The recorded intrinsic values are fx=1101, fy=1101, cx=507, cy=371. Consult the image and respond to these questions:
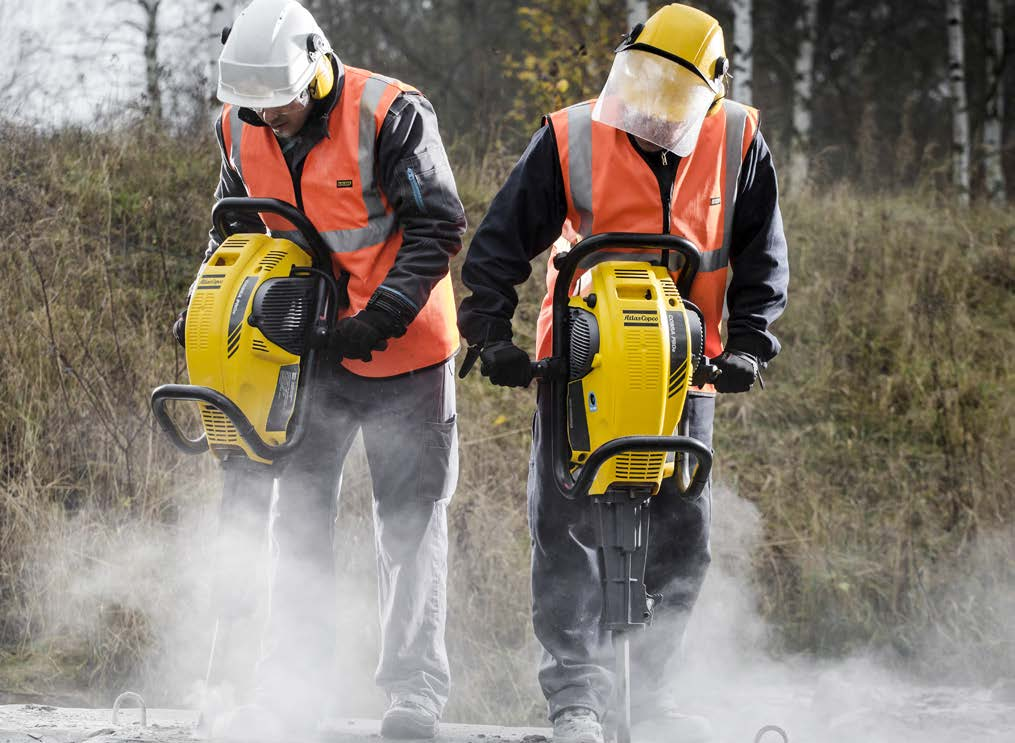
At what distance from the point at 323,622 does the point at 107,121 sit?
4.90m

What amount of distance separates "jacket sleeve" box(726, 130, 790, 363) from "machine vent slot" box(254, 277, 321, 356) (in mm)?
1149

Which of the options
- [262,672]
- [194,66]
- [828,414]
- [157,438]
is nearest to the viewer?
[262,672]

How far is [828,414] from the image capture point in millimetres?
6441

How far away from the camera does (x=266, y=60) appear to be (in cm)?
293

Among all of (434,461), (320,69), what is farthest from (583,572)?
(320,69)

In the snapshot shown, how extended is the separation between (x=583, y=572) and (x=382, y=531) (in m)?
0.63

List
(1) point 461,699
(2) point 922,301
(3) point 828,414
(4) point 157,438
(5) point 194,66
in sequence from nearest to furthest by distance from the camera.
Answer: (1) point 461,699
(4) point 157,438
(3) point 828,414
(2) point 922,301
(5) point 194,66

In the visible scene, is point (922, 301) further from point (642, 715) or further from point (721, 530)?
point (642, 715)

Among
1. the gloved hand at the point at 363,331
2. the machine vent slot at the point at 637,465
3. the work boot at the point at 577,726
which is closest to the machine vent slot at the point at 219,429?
the gloved hand at the point at 363,331

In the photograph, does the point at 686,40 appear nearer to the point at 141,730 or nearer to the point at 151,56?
the point at 141,730

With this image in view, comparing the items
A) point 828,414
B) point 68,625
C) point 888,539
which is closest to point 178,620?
point 68,625

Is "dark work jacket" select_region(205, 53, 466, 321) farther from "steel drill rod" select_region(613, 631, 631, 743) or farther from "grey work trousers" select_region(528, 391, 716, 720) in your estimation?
"steel drill rod" select_region(613, 631, 631, 743)

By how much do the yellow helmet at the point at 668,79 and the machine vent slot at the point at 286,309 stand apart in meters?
0.90

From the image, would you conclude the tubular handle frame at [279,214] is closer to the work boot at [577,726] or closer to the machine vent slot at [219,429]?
the machine vent slot at [219,429]
